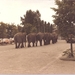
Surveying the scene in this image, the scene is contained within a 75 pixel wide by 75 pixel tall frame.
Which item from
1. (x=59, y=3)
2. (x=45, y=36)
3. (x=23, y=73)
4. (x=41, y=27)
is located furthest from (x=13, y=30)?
(x=23, y=73)

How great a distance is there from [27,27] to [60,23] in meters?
26.5

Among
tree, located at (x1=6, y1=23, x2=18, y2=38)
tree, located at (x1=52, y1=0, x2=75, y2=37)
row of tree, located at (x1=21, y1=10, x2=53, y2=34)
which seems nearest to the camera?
tree, located at (x1=52, y1=0, x2=75, y2=37)

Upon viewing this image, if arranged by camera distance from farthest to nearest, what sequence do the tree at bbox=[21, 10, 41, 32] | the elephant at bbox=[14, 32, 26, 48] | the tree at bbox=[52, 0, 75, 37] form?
1. the tree at bbox=[21, 10, 41, 32]
2. the elephant at bbox=[14, 32, 26, 48]
3. the tree at bbox=[52, 0, 75, 37]

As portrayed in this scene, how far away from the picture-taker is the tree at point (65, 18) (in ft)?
53.3

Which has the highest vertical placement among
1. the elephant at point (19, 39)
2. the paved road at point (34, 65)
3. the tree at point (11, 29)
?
the tree at point (11, 29)

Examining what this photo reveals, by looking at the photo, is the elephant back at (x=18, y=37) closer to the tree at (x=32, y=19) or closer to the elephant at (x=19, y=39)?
the elephant at (x=19, y=39)

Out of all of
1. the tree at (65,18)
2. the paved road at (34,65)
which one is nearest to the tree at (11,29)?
the paved road at (34,65)

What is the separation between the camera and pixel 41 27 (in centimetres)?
4422

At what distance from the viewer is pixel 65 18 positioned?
643 inches

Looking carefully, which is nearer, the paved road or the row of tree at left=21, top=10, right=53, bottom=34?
the paved road

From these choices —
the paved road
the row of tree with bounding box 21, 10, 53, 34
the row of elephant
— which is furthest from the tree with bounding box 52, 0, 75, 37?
the row of tree with bounding box 21, 10, 53, 34

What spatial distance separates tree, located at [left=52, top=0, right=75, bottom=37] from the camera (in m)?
16.2

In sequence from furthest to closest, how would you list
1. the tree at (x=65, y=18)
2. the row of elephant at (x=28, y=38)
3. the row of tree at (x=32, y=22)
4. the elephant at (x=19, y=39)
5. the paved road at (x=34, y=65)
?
the row of tree at (x=32, y=22)
the row of elephant at (x=28, y=38)
the elephant at (x=19, y=39)
the tree at (x=65, y=18)
the paved road at (x=34, y=65)

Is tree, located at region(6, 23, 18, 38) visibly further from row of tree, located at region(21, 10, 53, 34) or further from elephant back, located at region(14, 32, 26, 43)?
elephant back, located at region(14, 32, 26, 43)
